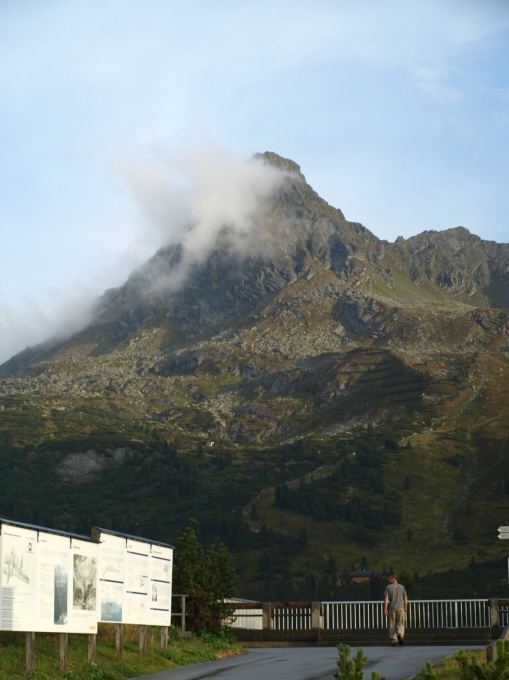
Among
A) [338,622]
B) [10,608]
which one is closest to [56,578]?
[10,608]

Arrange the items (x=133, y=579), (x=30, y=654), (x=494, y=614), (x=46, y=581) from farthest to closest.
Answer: (x=494, y=614) → (x=133, y=579) → (x=46, y=581) → (x=30, y=654)

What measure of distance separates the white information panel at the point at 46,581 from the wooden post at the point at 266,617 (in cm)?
1888

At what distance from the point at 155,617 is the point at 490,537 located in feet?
545

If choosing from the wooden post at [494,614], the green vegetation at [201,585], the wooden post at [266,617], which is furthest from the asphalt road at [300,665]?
the wooden post at [494,614]

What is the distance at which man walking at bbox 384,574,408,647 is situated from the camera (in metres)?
31.2

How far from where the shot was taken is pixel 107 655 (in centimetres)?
2567

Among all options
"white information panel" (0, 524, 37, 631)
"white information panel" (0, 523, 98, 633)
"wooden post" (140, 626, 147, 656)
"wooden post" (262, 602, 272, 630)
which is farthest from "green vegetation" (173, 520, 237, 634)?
"white information panel" (0, 524, 37, 631)

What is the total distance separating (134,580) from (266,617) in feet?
53.2

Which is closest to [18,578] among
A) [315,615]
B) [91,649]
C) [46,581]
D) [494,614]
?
[46,581]

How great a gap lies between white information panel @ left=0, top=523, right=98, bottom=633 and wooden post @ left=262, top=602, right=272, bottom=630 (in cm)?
1888

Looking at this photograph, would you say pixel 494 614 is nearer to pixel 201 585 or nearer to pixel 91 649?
pixel 201 585

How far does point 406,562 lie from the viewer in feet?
573

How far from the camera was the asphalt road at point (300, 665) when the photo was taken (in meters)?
24.8

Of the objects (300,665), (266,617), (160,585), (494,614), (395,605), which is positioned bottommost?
(300,665)
